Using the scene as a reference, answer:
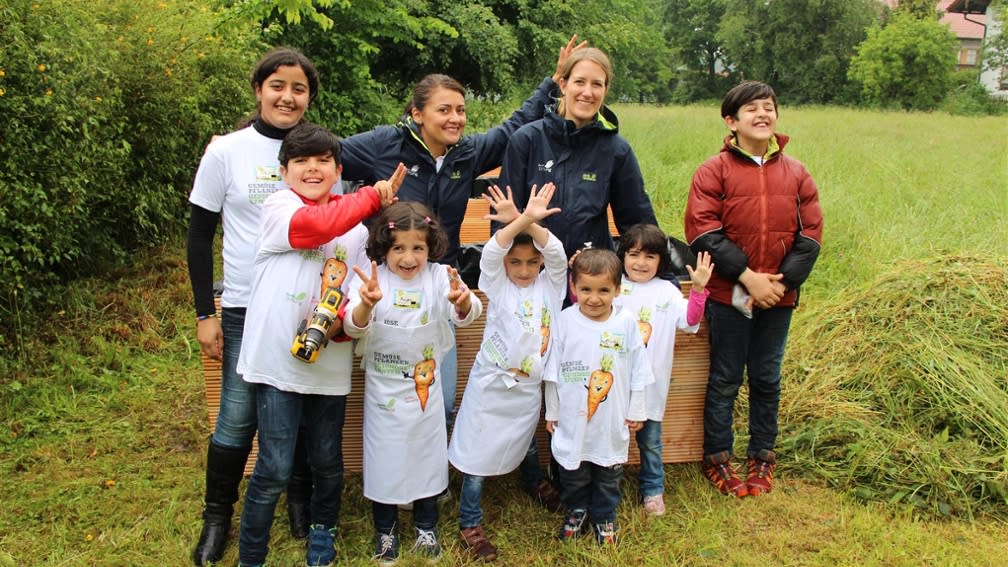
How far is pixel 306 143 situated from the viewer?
256cm

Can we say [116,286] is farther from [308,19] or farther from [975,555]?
[975,555]

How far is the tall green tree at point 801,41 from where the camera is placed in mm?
42906

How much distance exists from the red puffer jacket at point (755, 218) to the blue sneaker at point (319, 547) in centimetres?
189

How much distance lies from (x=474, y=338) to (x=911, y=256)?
3.64 metres

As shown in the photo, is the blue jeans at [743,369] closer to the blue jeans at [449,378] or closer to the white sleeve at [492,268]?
the white sleeve at [492,268]

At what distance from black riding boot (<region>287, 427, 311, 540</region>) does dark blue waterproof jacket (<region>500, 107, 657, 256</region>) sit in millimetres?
1404

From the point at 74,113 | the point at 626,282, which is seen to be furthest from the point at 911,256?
the point at 74,113

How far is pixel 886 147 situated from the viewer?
1102cm

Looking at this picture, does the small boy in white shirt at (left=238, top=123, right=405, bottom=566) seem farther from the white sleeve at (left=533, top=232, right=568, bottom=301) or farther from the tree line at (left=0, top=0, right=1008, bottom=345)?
the tree line at (left=0, top=0, right=1008, bottom=345)

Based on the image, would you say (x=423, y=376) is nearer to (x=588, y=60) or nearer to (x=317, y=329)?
(x=317, y=329)

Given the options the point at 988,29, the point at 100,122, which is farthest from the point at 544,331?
the point at 988,29

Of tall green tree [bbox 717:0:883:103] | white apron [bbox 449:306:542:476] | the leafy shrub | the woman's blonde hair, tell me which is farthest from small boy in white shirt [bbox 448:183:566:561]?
tall green tree [bbox 717:0:883:103]

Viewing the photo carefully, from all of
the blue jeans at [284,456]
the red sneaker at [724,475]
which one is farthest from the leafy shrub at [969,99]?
the blue jeans at [284,456]

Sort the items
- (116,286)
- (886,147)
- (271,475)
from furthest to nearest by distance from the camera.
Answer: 1. (886,147)
2. (116,286)
3. (271,475)
